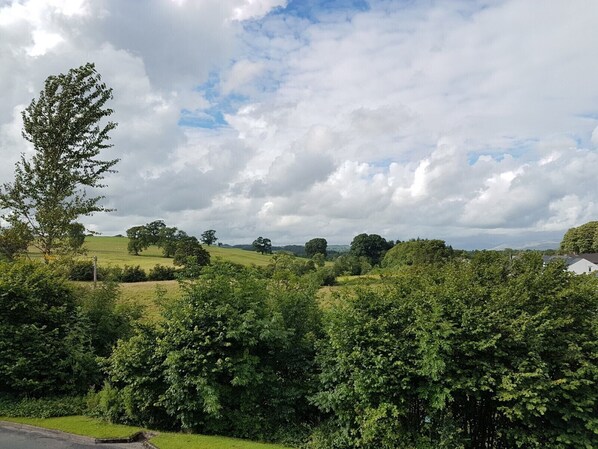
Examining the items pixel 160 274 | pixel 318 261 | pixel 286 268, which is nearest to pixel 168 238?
pixel 160 274

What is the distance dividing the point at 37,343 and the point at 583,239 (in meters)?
111

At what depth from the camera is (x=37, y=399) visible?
12.6 m

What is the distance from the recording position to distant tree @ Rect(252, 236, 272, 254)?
9606 cm

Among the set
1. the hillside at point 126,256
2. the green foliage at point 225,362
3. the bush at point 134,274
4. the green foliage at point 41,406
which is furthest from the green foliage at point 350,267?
the bush at point 134,274

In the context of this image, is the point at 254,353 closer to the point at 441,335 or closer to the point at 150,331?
the point at 150,331

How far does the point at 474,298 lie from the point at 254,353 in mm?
5473

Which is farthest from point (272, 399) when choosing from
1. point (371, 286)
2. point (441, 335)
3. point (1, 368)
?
point (1, 368)

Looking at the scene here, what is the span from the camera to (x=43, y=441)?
9.93m

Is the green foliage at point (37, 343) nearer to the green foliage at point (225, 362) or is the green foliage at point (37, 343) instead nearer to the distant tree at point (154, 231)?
the green foliage at point (225, 362)

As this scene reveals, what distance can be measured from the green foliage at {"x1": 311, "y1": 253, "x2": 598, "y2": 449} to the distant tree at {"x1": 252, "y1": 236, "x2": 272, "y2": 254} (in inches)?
3398

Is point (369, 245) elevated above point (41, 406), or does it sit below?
above

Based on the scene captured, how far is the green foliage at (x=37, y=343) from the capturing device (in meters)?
12.6

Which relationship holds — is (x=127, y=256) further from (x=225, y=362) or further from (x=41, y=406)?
(x=225, y=362)

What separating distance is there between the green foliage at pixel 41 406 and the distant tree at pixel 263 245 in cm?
8304
